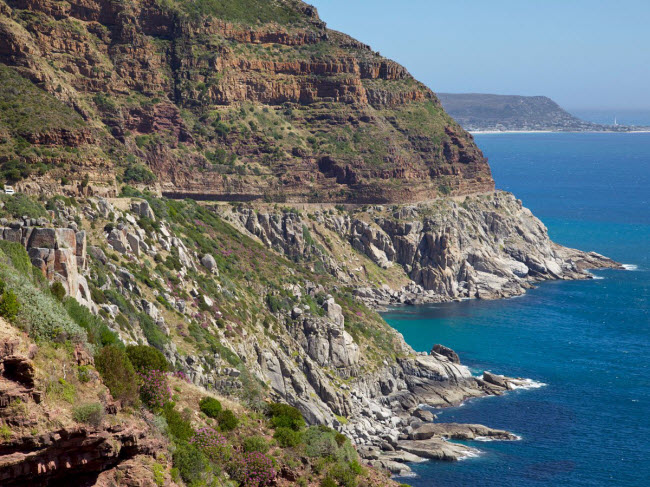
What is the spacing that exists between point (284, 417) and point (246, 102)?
116622 millimetres

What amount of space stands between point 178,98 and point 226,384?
89123mm

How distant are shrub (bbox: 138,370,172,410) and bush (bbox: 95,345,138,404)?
260cm

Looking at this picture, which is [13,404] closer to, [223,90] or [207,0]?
[223,90]

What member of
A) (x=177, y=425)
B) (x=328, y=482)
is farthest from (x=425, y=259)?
(x=177, y=425)

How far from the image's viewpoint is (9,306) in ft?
90.7

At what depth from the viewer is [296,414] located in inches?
1773

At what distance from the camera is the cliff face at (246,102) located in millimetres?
131750

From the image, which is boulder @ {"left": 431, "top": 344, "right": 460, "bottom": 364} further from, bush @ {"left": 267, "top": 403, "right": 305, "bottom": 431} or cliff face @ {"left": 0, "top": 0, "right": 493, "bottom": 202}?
bush @ {"left": 267, "top": 403, "right": 305, "bottom": 431}

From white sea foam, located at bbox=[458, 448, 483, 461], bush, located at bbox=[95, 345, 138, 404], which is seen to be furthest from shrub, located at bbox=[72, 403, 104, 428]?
white sea foam, located at bbox=[458, 448, 483, 461]

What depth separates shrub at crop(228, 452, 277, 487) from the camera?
37281 millimetres

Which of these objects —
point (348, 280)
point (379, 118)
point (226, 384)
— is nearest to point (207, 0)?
point (379, 118)

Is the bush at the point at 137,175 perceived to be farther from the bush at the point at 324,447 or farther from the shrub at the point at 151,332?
the bush at the point at 324,447

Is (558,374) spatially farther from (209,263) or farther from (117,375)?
(117,375)

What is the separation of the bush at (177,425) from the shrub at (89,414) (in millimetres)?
8967
